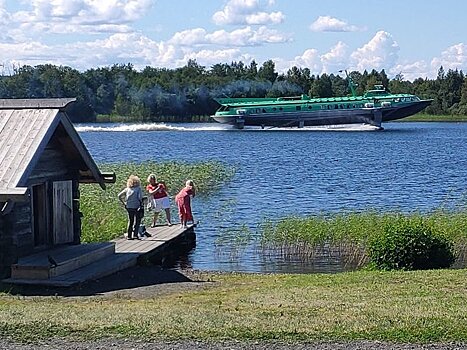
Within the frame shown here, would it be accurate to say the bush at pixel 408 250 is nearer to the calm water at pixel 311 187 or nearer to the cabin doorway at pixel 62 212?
the calm water at pixel 311 187

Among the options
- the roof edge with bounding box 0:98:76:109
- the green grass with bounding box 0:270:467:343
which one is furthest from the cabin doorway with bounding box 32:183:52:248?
the green grass with bounding box 0:270:467:343

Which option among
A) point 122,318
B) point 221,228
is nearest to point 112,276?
point 122,318

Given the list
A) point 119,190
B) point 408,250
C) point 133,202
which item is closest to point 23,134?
point 133,202

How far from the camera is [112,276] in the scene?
18.0 meters

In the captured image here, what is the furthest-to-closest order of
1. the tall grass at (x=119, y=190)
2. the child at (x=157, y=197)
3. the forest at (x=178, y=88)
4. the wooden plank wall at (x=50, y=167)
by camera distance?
the forest at (x=178, y=88), the child at (x=157, y=197), the tall grass at (x=119, y=190), the wooden plank wall at (x=50, y=167)

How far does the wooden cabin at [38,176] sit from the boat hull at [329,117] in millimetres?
101353

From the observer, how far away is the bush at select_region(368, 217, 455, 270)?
61.9 ft

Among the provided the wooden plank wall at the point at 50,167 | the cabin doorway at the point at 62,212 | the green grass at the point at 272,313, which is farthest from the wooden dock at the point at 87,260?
the wooden plank wall at the point at 50,167

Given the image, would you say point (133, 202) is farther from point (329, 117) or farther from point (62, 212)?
point (329, 117)

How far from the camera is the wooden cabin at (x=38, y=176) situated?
16234mm

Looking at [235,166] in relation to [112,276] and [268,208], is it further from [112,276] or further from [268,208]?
[112,276]

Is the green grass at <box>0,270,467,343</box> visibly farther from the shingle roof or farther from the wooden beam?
the shingle roof

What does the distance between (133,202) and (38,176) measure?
444cm

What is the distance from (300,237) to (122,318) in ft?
44.2
